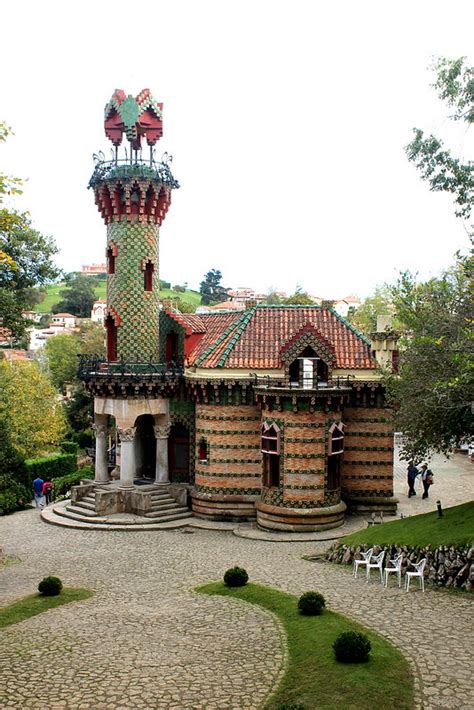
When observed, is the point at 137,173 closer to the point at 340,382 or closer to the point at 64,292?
the point at 340,382

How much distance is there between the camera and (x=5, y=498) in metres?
35.4

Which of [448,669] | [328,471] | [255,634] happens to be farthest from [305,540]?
[448,669]

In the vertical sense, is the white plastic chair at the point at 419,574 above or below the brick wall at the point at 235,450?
below

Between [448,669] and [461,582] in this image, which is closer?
[448,669]

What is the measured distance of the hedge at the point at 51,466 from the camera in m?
44.0

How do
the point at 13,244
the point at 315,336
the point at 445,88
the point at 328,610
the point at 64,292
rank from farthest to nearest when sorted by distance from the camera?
the point at 64,292, the point at 13,244, the point at 315,336, the point at 445,88, the point at 328,610

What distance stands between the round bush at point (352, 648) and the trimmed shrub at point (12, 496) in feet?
79.9

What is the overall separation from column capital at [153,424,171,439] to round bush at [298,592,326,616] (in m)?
16.3

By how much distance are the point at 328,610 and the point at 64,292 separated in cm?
13786

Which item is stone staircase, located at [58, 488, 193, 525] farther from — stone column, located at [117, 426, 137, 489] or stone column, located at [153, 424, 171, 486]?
stone column, located at [117, 426, 137, 489]

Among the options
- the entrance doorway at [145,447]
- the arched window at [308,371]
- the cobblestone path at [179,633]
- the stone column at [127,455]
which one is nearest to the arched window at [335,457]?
the arched window at [308,371]

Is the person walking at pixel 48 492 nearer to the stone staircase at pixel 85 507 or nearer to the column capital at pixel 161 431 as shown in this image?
the stone staircase at pixel 85 507

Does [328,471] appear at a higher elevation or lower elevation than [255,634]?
higher

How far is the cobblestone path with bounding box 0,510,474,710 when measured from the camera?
1367 centimetres
